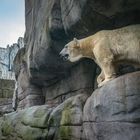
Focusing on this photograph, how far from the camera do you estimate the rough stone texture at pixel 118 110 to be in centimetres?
498

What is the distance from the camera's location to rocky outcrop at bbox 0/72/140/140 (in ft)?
16.5

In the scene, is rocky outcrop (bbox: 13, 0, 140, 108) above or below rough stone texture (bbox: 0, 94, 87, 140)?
above

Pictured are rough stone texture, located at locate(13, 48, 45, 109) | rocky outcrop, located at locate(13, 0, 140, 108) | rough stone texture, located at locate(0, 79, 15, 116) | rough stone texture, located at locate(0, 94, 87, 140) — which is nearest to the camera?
rocky outcrop, located at locate(13, 0, 140, 108)

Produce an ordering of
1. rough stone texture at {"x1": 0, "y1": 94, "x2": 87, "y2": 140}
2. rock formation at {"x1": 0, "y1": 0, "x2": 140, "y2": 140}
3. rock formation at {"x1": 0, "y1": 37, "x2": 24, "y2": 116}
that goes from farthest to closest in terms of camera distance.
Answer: rock formation at {"x1": 0, "y1": 37, "x2": 24, "y2": 116} < rough stone texture at {"x1": 0, "y1": 94, "x2": 87, "y2": 140} < rock formation at {"x1": 0, "y1": 0, "x2": 140, "y2": 140}

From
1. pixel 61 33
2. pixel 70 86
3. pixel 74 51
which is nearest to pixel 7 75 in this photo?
pixel 70 86

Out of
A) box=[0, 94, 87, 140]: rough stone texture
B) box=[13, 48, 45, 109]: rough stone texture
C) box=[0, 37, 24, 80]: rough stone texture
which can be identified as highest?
box=[0, 37, 24, 80]: rough stone texture

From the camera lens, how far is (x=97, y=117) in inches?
225

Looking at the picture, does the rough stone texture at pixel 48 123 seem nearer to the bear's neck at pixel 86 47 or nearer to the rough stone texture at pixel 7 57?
the bear's neck at pixel 86 47

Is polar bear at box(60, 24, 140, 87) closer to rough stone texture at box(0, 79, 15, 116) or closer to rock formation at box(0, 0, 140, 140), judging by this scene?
rock formation at box(0, 0, 140, 140)

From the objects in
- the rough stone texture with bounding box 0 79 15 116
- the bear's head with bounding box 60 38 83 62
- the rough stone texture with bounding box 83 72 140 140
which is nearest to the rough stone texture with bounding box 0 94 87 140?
the bear's head with bounding box 60 38 83 62

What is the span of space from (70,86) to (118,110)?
4699 mm

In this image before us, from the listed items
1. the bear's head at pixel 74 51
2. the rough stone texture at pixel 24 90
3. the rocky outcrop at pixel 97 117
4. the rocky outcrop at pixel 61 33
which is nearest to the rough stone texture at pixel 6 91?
the rough stone texture at pixel 24 90

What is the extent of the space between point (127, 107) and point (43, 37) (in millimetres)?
4802

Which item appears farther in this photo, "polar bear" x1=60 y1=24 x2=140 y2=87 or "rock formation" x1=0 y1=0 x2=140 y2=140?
"polar bear" x1=60 y1=24 x2=140 y2=87
